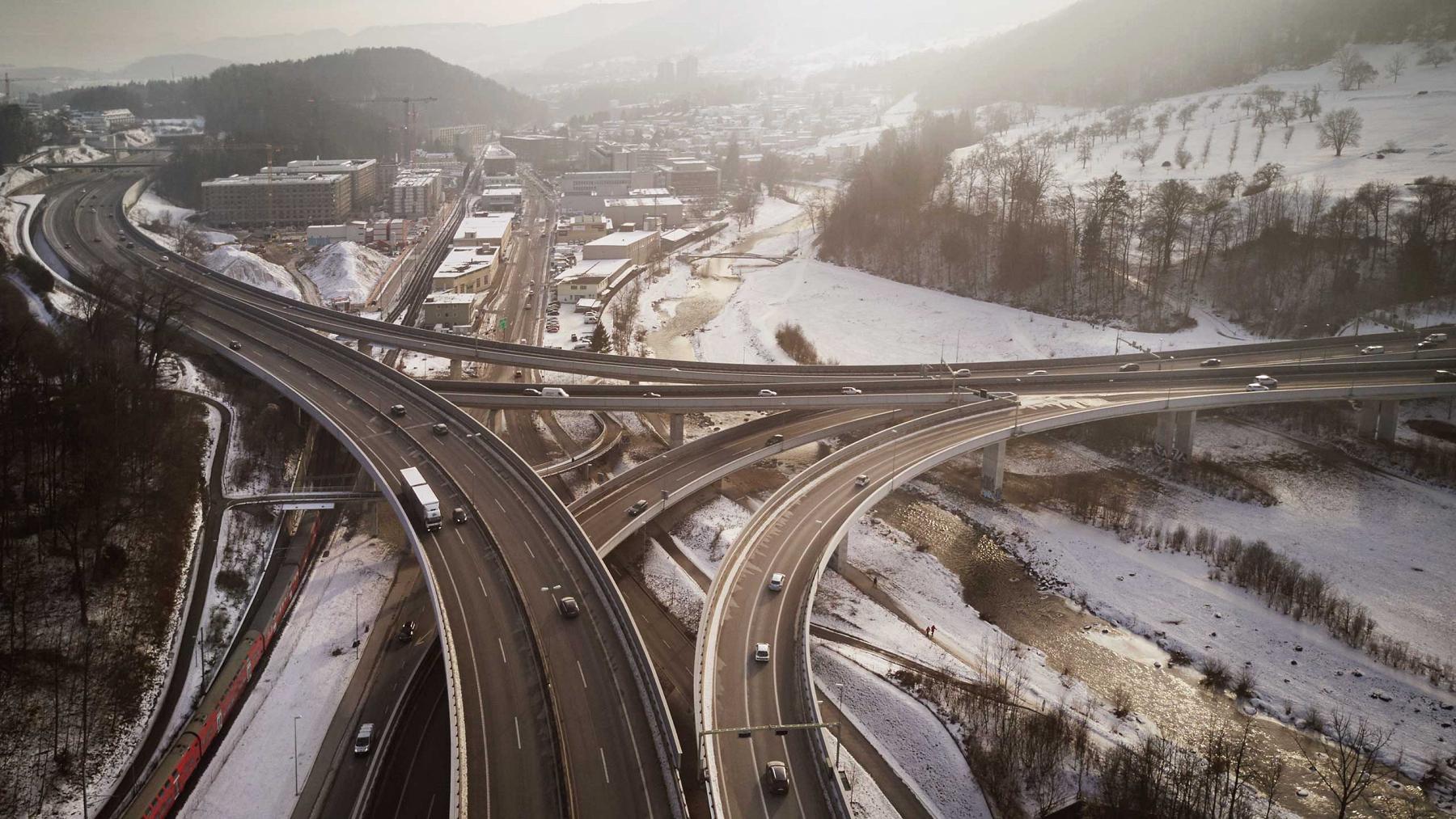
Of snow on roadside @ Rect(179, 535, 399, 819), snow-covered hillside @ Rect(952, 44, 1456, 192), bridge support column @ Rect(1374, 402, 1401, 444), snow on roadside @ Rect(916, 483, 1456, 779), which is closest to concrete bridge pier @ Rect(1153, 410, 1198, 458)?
bridge support column @ Rect(1374, 402, 1401, 444)

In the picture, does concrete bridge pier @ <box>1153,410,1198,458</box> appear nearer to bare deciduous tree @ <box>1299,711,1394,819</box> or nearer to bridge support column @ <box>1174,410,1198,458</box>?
bridge support column @ <box>1174,410,1198,458</box>

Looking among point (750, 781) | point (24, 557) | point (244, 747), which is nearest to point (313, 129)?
point (24, 557)

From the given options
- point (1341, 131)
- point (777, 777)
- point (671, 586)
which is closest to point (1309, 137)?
point (1341, 131)

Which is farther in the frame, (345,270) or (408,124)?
(408,124)

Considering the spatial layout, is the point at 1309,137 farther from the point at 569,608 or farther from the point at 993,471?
the point at 569,608

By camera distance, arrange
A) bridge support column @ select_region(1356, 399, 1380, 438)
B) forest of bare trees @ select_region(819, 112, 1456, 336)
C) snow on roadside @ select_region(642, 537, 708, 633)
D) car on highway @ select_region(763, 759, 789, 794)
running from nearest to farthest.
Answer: car on highway @ select_region(763, 759, 789, 794) < snow on roadside @ select_region(642, 537, 708, 633) < bridge support column @ select_region(1356, 399, 1380, 438) < forest of bare trees @ select_region(819, 112, 1456, 336)

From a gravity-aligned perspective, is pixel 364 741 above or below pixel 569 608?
below

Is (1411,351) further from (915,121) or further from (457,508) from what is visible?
(915,121)
